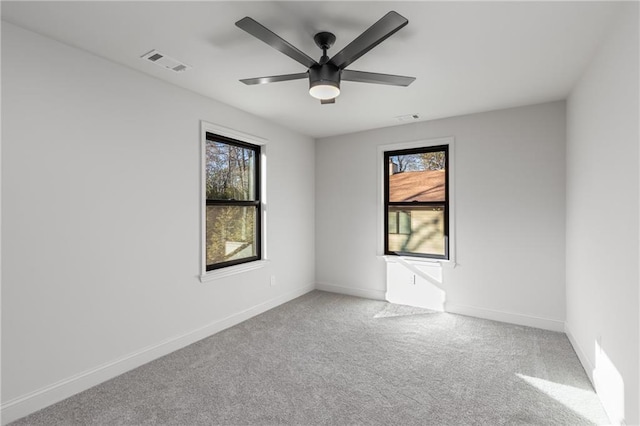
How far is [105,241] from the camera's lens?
2510mm

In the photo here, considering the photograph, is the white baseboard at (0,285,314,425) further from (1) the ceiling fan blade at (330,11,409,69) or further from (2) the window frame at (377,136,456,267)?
(1) the ceiling fan blade at (330,11,409,69)

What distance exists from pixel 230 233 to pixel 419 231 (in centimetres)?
245

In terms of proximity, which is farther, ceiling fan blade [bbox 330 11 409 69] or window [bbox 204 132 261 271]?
window [bbox 204 132 261 271]

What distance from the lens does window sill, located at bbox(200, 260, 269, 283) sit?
3.36 metres

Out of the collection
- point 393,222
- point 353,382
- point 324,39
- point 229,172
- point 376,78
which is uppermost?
point 324,39

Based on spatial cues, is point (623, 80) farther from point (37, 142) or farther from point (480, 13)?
point (37, 142)

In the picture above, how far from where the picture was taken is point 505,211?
3.73 m

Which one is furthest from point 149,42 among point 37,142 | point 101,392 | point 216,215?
point 101,392

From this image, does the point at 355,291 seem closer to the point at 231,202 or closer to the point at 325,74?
the point at 231,202

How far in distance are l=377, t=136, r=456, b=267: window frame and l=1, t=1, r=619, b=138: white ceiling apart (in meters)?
0.88

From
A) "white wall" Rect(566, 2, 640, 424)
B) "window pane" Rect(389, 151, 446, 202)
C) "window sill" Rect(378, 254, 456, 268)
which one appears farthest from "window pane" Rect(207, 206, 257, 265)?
"white wall" Rect(566, 2, 640, 424)

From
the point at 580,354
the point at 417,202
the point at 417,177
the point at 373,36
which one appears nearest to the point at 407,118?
the point at 417,177

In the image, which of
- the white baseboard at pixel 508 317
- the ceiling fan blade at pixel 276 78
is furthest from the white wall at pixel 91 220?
the white baseboard at pixel 508 317

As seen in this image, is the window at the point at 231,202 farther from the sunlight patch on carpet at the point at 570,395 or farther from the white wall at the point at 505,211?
the sunlight patch on carpet at the point at 570,395
